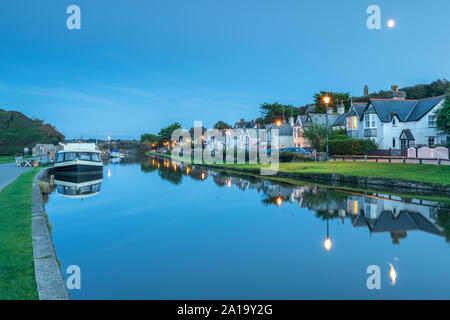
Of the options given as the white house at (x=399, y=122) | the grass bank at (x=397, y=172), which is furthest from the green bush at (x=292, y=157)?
the white house at (x=399, y=122)

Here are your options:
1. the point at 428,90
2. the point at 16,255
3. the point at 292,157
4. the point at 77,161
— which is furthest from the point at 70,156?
the point at 428,90

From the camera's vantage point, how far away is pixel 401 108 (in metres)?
49.6

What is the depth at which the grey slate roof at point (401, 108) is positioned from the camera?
47156 millimetres

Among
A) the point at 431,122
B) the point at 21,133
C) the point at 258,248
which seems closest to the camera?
the point at 258,248

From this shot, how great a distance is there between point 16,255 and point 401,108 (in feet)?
175

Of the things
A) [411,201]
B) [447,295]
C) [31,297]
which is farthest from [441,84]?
[31,297]

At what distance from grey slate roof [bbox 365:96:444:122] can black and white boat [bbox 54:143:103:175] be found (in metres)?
40.0

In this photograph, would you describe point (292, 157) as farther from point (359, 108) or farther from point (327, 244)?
point (327, 244)

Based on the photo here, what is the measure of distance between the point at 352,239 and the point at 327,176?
20338 mm

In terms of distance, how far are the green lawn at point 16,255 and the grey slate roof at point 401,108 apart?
48.2 m

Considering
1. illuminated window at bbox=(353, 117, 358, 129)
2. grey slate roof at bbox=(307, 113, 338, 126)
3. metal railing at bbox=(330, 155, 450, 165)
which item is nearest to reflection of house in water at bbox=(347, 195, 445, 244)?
metal railing at bbox=(330, 155, 450, 165)

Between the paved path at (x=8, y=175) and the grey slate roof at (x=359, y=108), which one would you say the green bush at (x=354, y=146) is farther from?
the paved path at (x=8, y=175)
